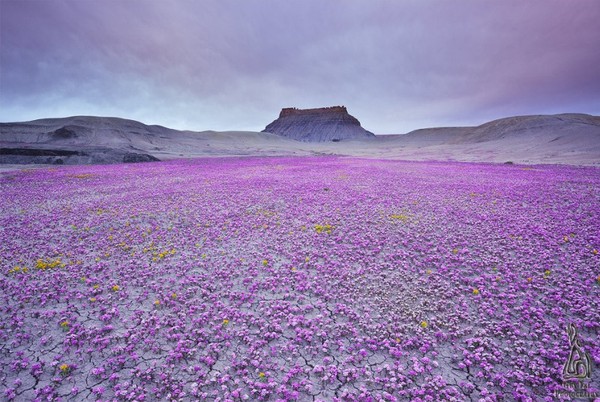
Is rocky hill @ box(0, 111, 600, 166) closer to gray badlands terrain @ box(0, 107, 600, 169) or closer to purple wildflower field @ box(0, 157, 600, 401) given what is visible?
gray badlands terrain @ box(0, 107, 600, 169)

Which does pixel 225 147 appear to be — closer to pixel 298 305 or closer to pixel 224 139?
pixel 224 139

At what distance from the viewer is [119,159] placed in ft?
173

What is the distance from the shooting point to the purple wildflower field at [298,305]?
503 centimetres

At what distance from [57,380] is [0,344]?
2.20 metres

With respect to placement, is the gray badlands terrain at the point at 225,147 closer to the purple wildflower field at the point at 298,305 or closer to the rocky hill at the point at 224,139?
the rocky hill at the point at 224,139

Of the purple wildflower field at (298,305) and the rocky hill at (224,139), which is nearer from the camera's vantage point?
the purple wildflower field at (298,305)

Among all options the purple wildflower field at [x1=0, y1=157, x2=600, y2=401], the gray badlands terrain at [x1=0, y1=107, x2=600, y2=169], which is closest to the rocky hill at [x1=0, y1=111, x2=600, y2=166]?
the gray badlands terrain at [x1=0, y1=107, x2=600, y2=169]

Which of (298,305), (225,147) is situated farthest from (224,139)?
(298,305)

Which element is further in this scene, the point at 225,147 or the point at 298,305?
the point at 225,147

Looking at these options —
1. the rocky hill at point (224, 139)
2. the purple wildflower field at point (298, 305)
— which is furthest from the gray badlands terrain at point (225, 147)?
the purple wildflower field at point (298, 305)

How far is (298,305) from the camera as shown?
7.33 metres

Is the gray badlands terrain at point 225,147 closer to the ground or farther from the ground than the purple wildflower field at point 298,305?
farther from the ground

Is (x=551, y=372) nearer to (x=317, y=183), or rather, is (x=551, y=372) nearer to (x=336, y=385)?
(x=336, y=385)

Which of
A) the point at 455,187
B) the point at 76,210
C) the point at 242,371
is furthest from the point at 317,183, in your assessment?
the point at 242,371
